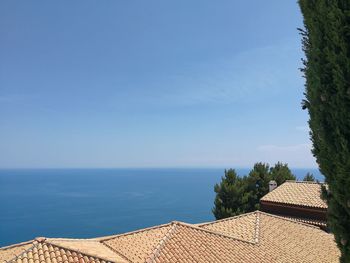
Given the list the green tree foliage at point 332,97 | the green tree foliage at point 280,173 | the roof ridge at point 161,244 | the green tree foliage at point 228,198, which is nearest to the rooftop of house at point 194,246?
the roof ridge at point 161,244

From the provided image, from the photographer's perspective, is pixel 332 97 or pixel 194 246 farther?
pixel 194 246

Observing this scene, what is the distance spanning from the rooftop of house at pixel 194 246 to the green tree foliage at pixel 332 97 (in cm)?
816

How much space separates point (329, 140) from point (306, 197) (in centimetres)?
2159

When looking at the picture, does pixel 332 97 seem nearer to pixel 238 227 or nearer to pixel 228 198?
pixel 238 227

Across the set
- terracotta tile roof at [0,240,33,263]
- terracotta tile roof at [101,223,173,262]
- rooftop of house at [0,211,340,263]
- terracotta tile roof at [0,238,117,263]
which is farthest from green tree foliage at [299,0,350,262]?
terracotta tile roof at [0,240,33,263]

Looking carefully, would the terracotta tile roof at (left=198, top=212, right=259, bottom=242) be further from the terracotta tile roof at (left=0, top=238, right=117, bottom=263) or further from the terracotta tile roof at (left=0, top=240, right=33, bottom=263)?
the terracotta tile roof at (left=0, top=240, right=33, bottom=263)

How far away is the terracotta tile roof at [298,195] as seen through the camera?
24.5m

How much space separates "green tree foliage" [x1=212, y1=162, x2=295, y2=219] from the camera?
34125 millimetres

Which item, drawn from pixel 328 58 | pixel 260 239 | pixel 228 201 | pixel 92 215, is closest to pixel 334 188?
pixel 328 58

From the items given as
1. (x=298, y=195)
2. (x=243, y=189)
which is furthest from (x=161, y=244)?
(x=243, y=189)

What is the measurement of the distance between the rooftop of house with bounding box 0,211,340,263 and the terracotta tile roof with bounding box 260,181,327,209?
466cm

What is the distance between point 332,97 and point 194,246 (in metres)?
10.2

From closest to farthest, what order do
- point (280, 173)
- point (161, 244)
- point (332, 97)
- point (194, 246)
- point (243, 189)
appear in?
point (332, 97), point (161, 244), point (194, 246), point (243, 189), point (280, 173)

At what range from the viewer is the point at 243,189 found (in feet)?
115
